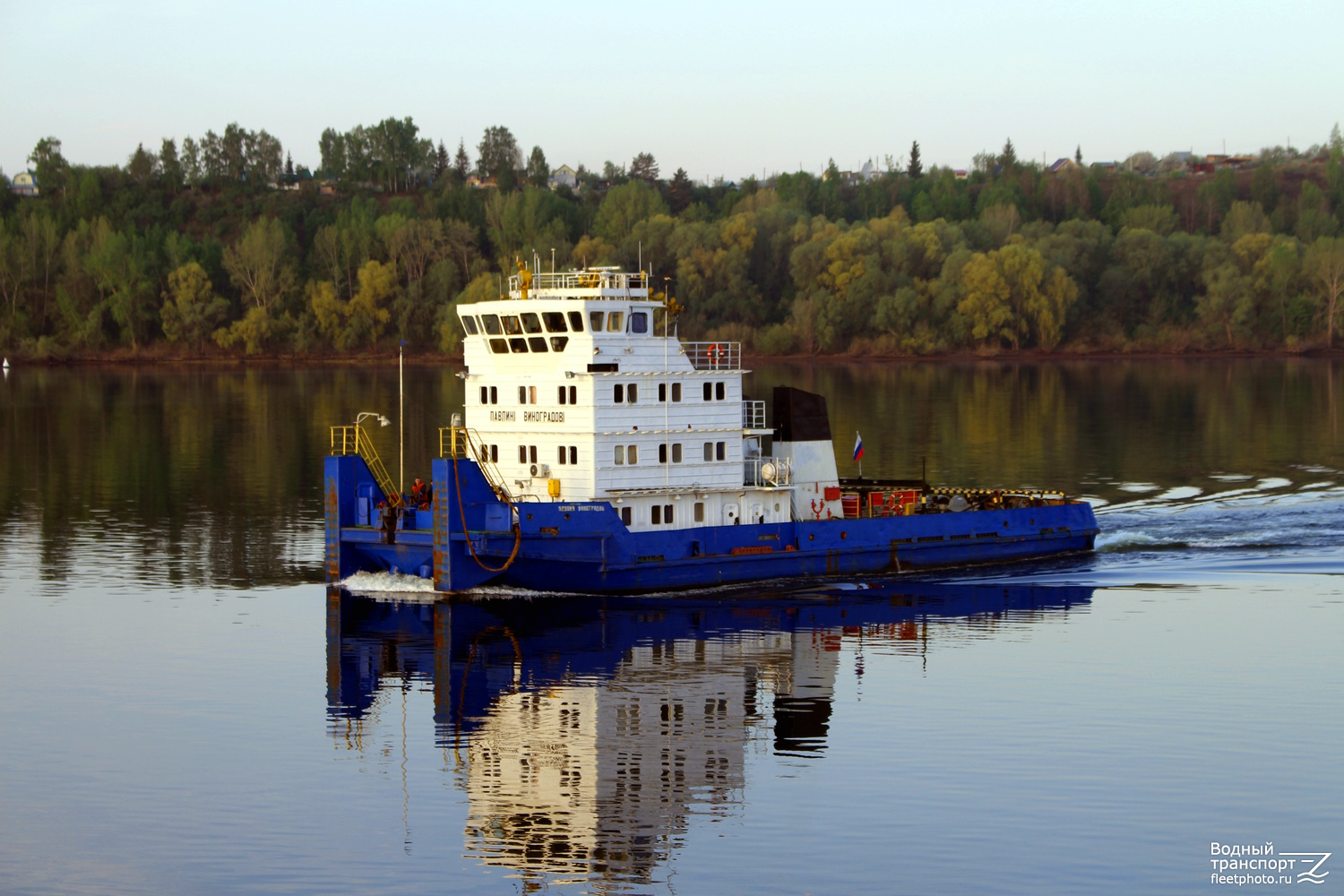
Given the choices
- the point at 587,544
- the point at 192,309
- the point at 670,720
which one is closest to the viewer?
the point at 670,720

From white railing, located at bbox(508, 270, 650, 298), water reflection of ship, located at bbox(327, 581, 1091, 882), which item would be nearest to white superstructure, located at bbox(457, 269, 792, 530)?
white railing, located at bbox(508, 270, 650, 298)

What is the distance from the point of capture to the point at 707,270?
434 feet

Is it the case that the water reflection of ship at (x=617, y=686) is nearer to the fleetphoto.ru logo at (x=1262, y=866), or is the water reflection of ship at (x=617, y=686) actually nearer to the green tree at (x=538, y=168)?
the fleetphoto.ru logo at (x=1262, y=866)

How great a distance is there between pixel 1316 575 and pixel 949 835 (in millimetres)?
22543

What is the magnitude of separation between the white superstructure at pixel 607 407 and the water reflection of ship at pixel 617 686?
2418 mm

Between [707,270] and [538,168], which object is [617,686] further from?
[538,168]

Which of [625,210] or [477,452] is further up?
[625,210]

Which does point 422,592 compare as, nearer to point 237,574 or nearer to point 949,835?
point 237,574

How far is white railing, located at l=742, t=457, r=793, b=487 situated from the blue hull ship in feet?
0.19

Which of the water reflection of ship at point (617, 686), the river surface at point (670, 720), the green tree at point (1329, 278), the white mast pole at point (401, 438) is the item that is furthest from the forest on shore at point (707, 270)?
the water reflection of ship at point (617, 686)

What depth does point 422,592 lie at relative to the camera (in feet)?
116

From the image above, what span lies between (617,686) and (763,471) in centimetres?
1047

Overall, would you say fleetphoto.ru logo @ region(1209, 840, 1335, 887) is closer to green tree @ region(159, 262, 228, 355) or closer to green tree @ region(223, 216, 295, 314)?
green tree @ region(223, 216, 295, 314)

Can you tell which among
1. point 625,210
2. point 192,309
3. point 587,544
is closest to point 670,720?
point 587,544
